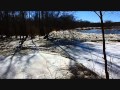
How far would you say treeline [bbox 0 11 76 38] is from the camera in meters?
22.0

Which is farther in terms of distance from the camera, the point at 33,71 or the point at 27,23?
the point at 27,23

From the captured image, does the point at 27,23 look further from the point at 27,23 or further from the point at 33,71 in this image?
the point at 33,71

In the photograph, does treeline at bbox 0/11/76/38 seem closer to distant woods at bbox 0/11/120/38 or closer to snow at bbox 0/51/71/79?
distant woods at bbox 0/11/120/38

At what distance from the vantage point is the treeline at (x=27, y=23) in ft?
72.2

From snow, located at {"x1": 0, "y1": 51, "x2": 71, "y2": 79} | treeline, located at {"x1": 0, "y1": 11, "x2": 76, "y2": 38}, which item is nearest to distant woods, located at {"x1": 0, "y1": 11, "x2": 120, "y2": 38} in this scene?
treeline, located at {"x1": 0, "y1": 11, "x2": 76, "y2": 38}

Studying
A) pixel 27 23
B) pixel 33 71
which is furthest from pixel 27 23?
pixel 33 71

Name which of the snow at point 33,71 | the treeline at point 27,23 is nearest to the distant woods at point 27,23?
the treeline at point 27,23

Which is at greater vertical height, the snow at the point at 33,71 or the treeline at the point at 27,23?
the treeline at the point at 27,23

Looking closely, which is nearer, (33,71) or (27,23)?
(33,71)

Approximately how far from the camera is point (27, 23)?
25.2m

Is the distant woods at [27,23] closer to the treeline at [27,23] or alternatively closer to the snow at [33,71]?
the treeline at [27,23]
